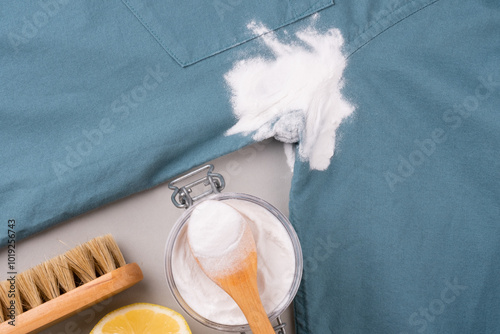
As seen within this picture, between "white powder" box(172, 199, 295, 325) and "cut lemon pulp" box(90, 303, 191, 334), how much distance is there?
2.0 inches

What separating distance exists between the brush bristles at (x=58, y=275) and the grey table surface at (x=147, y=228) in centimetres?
5

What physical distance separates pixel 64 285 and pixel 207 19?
45cm

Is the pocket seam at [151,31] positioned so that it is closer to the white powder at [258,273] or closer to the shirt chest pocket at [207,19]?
the shirt chest pocket at [207,19]

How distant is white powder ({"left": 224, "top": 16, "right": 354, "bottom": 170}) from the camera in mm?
→ 676

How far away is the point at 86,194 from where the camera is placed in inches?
25.4

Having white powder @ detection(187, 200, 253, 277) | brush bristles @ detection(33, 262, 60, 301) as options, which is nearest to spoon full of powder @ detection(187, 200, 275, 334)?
white powder @ detection(187, 200, 253, 277)

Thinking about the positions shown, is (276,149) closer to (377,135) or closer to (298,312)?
(377,135)

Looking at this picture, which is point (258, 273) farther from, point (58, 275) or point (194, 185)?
point (58, 275)

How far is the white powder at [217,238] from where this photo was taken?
539 mm

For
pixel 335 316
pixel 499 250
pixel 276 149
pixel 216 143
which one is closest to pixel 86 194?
pixel 216 143

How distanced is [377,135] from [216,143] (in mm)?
257

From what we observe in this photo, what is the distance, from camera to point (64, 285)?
24.5 inches

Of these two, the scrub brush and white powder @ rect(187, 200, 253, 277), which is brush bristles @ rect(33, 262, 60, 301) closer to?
the scrub brush

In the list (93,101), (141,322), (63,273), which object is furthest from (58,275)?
(93,101)
